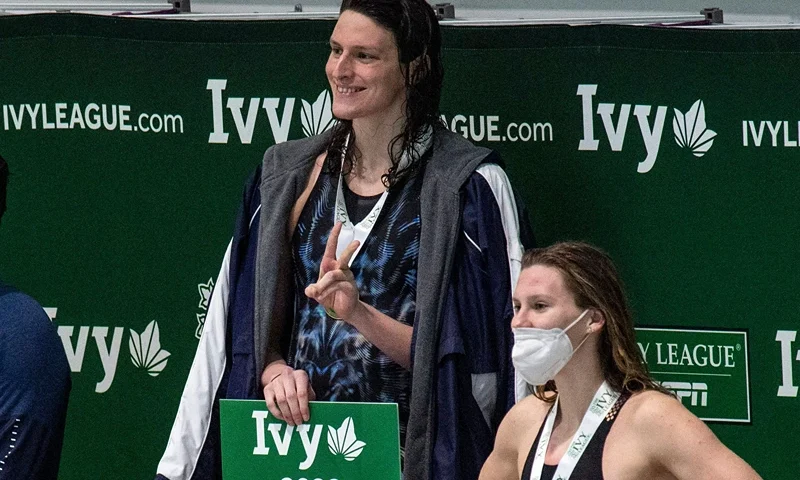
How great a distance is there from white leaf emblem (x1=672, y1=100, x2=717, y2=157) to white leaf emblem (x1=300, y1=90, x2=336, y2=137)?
946mm

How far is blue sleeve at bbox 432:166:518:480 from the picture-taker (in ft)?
11.9

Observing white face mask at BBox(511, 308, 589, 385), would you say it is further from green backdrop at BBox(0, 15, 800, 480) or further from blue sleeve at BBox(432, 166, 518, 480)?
green backdrop at BBox(0, 15, 800, 480)

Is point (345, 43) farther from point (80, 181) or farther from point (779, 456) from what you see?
point (779, 456)

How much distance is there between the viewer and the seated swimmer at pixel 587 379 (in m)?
3.01

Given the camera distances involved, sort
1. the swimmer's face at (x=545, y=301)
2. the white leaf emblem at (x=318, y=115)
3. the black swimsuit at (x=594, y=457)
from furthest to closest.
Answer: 1. the white leaf emblem at (x=318, y=115)
2. the swimmer's face at (x=545, y=301)
3. the black swimsuit at (x=594, y=457)

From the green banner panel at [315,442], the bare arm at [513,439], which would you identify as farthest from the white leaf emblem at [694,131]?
the green banner panel at [315,442]

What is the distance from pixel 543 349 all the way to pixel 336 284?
57cm

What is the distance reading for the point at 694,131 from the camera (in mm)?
3982

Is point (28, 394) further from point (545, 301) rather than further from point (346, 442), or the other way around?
point (545, 301)

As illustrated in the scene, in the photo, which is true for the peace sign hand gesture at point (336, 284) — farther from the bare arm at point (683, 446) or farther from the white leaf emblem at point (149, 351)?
the white leaf emblem at point (149, 351)

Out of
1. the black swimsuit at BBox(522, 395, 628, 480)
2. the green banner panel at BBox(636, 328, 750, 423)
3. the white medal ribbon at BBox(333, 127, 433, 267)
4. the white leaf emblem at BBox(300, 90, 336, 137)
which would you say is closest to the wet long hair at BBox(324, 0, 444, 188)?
the white medal ribbon at BBox(333, 127, 433, 267)

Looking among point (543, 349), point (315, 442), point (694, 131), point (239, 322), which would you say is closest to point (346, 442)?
point (315, 442)

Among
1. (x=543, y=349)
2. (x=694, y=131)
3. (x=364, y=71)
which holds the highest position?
(x=364, y=71)

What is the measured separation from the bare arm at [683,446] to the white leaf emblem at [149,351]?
1.76 meters
